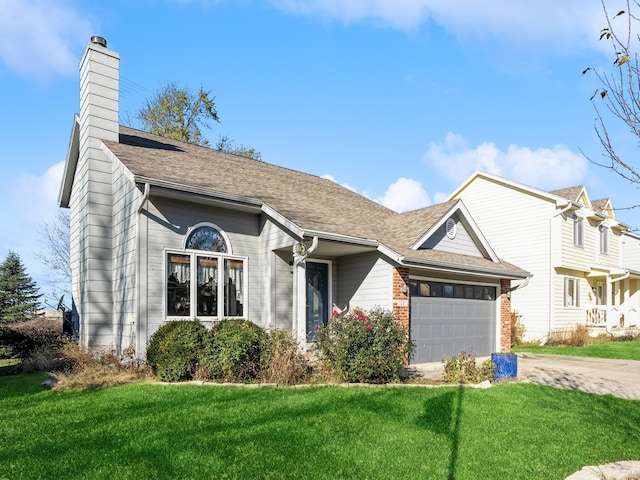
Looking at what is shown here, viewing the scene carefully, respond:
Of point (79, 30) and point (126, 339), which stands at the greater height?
point (79, 30)

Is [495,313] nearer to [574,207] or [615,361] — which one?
[615,361]

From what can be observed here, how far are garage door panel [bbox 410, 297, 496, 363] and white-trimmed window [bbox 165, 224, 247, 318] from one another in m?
4.97

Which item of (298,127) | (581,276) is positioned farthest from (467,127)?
(581,276)

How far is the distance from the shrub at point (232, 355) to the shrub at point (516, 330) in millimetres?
14799

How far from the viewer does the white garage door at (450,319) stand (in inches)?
520

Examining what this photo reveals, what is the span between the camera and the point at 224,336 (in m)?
9.16

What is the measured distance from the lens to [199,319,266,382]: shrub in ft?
29.4

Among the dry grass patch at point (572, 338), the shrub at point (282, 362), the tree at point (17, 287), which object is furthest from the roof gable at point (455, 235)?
the tree at point (17, 287)

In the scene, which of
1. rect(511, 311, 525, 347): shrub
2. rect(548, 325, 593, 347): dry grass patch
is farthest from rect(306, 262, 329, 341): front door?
rect(548, 325, 593, 347): dry grass patch

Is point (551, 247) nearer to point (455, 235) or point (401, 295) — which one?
point (455, 235)

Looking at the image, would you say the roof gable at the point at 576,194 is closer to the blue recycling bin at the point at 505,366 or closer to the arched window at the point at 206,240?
the blue recycling bin at the point at 505,366

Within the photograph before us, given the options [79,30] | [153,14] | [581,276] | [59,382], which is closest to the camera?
[59,382]

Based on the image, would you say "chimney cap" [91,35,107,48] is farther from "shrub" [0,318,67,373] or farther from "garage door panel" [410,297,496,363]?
"garage door panel" [410,297,496,363]

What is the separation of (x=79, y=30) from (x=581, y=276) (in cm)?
2345
